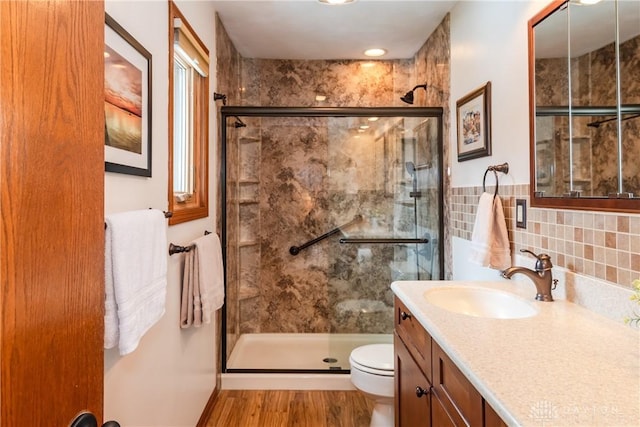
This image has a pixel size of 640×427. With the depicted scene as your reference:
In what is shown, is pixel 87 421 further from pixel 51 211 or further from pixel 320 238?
pixel 320 238

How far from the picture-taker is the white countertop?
0.65 m

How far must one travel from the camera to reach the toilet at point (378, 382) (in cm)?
195

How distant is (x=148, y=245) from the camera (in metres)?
1.24

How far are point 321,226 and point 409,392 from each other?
1888mm

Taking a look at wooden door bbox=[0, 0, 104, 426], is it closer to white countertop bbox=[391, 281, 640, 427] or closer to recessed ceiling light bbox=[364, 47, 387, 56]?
white countertop bbox=[391, 281, 640, 427]

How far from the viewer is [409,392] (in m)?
1.45

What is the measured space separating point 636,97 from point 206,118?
2012 mm

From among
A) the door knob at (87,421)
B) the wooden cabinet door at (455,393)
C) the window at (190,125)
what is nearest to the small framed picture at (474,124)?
the wooden cabinet door at (455,393)

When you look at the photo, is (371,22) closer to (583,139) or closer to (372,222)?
(372,222)

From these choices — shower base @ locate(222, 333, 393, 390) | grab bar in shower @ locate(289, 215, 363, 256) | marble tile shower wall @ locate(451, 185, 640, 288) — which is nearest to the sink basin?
marble tile shower wall @ locate(451, 185, 640, 288)

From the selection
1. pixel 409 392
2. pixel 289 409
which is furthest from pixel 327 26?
pixel 289 409

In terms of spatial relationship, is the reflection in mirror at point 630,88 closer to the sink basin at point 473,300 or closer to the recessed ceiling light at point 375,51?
the sink basin at point 473,300

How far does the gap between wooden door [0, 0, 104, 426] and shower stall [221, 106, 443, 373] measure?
6.56 ft

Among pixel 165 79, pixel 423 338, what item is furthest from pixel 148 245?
pixel 423 338
